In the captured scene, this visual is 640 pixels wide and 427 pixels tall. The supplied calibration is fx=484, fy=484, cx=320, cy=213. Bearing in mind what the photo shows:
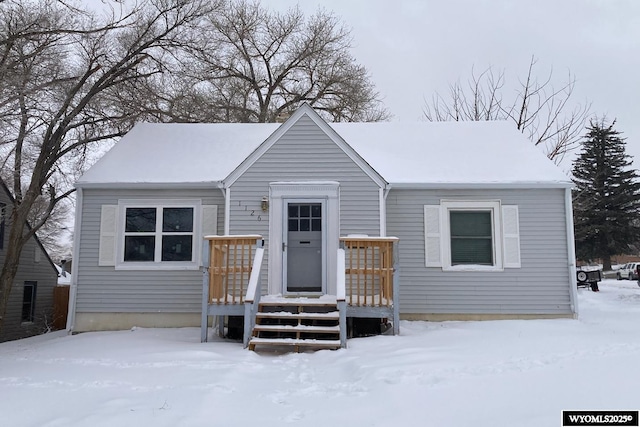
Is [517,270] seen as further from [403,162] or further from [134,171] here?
[134,171]

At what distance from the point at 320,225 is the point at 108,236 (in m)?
4.27

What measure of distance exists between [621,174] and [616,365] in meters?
37.7

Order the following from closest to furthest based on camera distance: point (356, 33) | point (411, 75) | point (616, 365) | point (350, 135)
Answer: point (616, 365) → point (350, 135) → point (356, 33) → point (411, 75)

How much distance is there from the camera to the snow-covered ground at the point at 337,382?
148 inches

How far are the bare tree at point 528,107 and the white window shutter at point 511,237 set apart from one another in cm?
1150

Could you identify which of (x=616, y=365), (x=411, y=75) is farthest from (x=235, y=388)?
(x=411, y=75)

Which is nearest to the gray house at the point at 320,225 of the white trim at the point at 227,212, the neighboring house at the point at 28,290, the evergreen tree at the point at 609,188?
the white trim at the point at 227,212

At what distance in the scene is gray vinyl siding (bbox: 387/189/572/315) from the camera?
30.7ft

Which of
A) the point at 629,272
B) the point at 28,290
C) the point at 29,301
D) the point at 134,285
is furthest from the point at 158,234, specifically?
the point at 629,272

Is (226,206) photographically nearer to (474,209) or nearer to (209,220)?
(209,220)

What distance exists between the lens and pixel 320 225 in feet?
29.5

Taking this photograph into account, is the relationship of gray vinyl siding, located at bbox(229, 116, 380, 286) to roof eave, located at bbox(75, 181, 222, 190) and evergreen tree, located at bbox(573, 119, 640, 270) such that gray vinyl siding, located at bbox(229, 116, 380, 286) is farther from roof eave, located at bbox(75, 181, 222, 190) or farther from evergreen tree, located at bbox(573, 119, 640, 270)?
evergreen tree, located at bbox(573, 119, 640, 270)

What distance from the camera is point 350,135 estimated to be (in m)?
11.4

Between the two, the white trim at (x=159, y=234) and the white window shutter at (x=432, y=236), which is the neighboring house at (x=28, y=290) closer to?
the white trim at (x=159, y=234)
